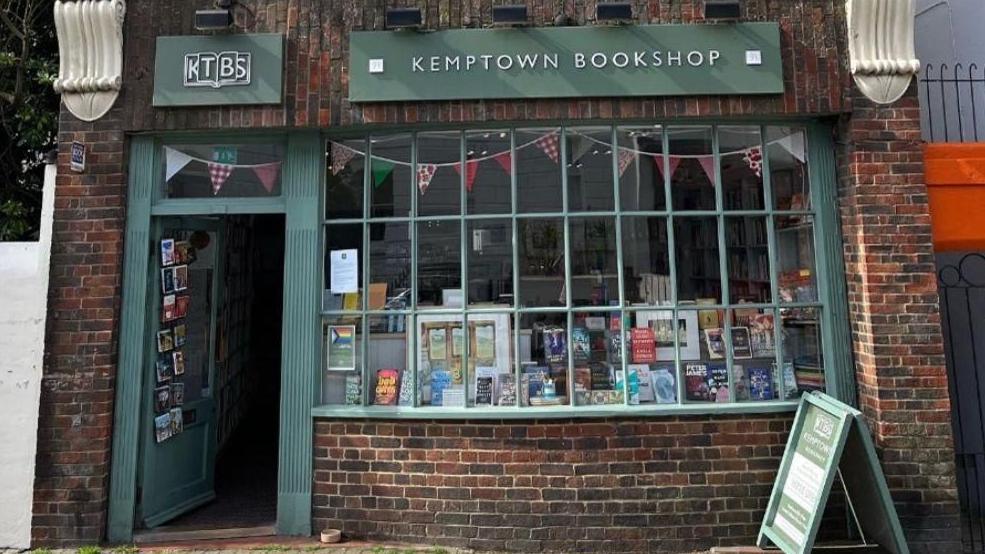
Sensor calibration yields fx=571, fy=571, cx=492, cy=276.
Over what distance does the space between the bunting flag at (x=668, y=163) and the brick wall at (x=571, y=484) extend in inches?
79.2

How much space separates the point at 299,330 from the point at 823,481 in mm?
3975

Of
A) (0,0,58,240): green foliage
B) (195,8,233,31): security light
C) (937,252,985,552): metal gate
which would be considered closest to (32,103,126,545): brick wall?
(195,8,233,31): security light

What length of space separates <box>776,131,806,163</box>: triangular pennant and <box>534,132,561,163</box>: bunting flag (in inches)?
75.6

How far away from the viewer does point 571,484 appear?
4406 millimetres

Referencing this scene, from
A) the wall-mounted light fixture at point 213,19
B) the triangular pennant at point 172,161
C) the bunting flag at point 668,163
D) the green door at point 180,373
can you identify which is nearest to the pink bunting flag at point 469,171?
the bunting flag at point 668,163

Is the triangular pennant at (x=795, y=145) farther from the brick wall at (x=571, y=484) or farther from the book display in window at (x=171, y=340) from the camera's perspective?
the book display in window at (x=171, y=340)

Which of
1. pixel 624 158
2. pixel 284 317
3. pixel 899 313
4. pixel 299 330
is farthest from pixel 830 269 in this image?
pixel 284 317

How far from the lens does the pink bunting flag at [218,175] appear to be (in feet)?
16.1

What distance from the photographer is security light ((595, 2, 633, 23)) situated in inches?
180

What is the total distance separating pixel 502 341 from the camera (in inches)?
183

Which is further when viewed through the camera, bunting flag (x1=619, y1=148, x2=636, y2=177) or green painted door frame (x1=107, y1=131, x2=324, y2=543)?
bunting flag (x1=619, y1=148, x2=636, y2=177)

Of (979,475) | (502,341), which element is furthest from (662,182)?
(979,475)

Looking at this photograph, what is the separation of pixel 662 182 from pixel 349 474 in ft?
11.4

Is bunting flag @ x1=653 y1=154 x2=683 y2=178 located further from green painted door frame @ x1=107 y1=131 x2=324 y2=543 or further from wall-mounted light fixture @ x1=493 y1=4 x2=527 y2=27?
green painted door frame @ x1=107 y1=131 x2=324 y2=543
